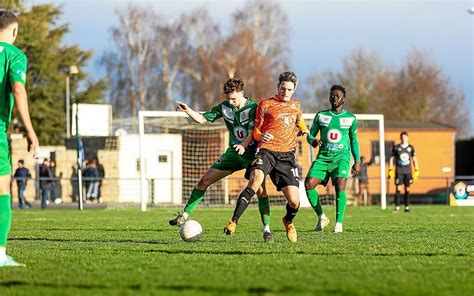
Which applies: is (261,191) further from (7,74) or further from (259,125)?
(7,74)

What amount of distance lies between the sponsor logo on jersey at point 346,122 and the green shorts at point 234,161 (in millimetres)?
2672

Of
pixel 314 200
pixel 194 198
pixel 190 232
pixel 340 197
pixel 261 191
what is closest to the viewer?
pixel 190 232

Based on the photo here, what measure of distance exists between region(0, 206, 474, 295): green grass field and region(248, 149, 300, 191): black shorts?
746mm

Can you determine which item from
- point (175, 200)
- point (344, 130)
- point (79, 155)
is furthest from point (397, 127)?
point (344, 130)

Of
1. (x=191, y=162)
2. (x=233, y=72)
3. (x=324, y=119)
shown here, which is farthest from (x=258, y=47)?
(x=324, y=119)

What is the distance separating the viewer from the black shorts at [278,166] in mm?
12289

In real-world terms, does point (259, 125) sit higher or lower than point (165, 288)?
higher

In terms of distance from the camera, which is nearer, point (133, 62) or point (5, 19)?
point (5, 19)

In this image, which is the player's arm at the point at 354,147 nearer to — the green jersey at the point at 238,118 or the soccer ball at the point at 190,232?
the green jersey at the point at 238,118

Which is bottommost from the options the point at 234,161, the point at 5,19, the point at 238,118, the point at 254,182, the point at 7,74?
the point at 254,182

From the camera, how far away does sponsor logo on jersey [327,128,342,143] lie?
52.7 feet

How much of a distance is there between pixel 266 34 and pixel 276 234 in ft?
183

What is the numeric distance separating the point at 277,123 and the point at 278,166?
51 cm

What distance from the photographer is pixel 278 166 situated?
1238cm
